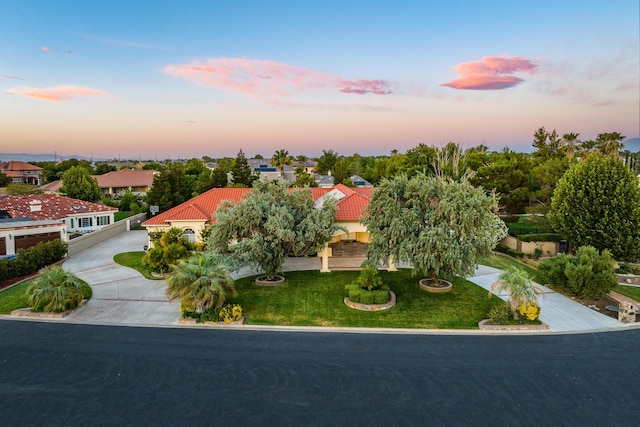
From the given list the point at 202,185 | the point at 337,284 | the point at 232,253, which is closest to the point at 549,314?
the point at 337,284

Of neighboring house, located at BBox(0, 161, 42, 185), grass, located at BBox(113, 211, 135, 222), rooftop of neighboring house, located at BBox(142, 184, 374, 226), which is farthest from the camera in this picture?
neighboring house, located at BBox(0, 161, 42, 185)

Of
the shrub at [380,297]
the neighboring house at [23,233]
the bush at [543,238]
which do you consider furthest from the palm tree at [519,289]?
the neighboring house at [23,233]

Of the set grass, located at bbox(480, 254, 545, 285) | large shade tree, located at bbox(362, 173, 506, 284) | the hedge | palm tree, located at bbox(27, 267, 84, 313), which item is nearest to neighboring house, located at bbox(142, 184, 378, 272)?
large shade tree, located at bbox(362, 173, 506, 284)

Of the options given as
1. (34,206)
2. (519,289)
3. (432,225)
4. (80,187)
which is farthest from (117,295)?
(80,187)

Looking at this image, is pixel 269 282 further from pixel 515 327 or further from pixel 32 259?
pixel 32 259

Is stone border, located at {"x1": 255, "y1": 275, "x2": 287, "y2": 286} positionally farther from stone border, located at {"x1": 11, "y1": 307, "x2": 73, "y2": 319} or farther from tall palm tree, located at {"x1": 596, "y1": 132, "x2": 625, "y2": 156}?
tall palm tree, located at {"x1": 596, "y1": 132, "x2": 625, "y2": 156}

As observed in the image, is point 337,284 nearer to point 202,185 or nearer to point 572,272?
point 572,272
